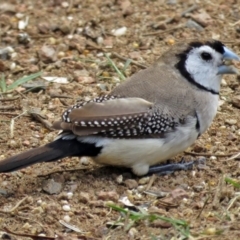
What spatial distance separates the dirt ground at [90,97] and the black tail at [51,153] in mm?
221

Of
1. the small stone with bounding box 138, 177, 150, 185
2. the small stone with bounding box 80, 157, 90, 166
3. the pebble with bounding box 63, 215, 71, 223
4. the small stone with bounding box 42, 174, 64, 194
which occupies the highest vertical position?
the pebble with bounding box 63, 215, 71, 223

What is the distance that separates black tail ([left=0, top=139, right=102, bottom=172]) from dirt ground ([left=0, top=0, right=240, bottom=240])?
0.22m

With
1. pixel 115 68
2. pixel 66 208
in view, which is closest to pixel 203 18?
pixel 115 68

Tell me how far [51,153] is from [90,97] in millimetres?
1507

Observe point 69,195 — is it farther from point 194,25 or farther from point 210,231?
point 194,25

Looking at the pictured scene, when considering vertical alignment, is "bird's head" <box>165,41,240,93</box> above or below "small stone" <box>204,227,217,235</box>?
above

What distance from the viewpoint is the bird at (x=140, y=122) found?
235 inches

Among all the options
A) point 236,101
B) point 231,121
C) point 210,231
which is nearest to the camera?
point 210,231

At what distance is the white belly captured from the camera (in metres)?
6.02

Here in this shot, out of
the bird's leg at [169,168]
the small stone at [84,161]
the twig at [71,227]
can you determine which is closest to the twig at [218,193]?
→ the bird's leg at [169,168]

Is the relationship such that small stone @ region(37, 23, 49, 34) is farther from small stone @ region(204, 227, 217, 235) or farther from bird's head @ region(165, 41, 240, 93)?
small stone @ region(204, 227, 217, 235)

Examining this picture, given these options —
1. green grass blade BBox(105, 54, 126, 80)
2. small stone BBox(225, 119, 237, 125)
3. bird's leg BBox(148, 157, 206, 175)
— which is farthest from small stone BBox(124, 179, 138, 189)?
green grass blade BBox(105, 54, 126, 80)

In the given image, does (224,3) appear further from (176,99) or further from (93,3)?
(176,99)

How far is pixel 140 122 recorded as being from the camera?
6.02 meters
